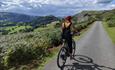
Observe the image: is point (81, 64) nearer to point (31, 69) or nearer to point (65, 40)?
point (65, 40)

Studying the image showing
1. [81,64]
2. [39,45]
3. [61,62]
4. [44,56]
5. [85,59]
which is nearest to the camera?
[61,62]

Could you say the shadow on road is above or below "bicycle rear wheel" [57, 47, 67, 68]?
below

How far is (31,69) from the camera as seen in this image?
11.5m

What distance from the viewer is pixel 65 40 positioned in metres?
11.7

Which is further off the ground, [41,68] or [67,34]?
[67,34]

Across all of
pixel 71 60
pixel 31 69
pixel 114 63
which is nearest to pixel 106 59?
pixel 114 63

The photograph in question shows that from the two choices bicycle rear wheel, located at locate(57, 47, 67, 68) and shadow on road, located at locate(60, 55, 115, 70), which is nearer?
bicycle rear wheel, located at locate(57, 47, 67, 68)

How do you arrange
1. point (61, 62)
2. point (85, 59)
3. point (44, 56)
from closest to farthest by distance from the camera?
point (61, 62) → point (85, 59) → point (44, 56)

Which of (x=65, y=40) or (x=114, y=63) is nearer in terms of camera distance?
(x=65, y=40)

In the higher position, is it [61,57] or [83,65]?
[61,57]

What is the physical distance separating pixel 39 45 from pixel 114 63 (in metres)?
5.13

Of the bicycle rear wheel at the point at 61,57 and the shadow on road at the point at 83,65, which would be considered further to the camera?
the shadow on road at the point at 83,65

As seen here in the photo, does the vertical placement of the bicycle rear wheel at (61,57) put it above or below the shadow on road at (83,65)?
above

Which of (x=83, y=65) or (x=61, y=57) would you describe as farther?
(x=83, y=65)
